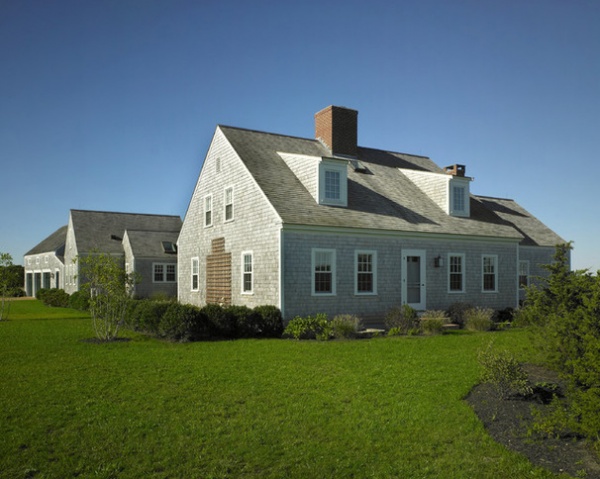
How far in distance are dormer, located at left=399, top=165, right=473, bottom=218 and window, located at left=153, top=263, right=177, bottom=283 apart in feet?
65.5

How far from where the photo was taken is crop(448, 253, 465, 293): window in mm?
22406

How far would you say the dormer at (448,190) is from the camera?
2380 centimetres

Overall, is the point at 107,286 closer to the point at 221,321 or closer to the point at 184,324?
the point at 184,324

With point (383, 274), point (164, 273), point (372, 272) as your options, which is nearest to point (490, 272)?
point (383, 274)

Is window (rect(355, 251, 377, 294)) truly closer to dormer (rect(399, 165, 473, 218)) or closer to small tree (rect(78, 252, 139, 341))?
dormer (rect(399, 165, 473, 218))

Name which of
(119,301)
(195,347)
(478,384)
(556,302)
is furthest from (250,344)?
(556,302)

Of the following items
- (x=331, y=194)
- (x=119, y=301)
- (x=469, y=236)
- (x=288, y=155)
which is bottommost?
(x=119, y=301)

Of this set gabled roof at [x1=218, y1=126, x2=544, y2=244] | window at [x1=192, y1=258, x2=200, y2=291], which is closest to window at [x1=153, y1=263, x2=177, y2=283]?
window at [x1=192, y1=258, x2=200, y2=291]

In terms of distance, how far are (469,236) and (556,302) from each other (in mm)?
13357

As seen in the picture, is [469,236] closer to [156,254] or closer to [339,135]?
[339,135]

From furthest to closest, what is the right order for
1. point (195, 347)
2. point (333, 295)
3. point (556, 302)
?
point (333, 295) → point (195, 347) → point (556, 302)

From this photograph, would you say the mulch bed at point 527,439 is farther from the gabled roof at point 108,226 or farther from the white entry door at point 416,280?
the gabled roof at point 108,226

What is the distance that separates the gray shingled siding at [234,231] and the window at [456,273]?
26.5 feet

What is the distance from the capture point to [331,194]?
67.7ft
